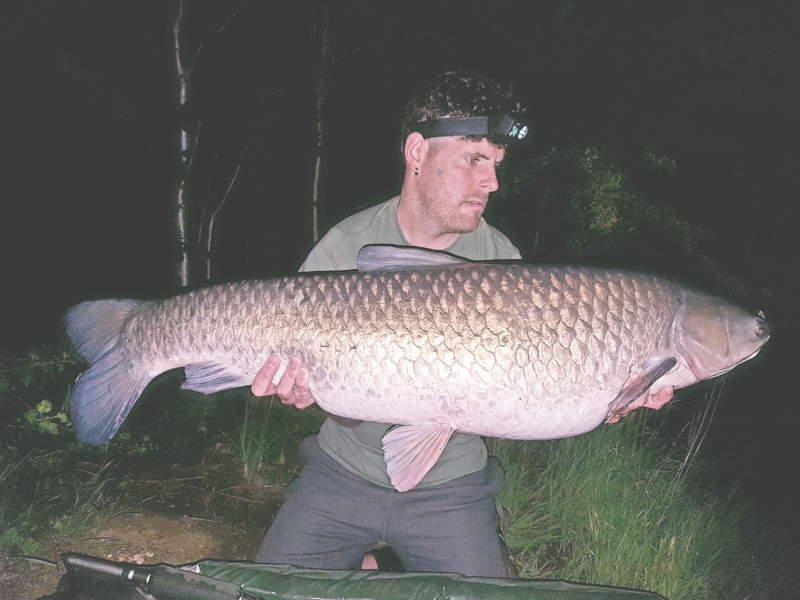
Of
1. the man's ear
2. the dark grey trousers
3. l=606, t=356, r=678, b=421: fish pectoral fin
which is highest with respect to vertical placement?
the man's ear

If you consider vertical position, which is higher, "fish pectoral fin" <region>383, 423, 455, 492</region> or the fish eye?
the fish eye

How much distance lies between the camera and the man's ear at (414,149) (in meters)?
2.34

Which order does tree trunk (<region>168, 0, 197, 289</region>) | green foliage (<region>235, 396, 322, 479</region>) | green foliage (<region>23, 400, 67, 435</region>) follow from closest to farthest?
green foliage (<region>23, 400, 67, 435</region>) < green foliage (<region>235, 396, 322, 479</region>) < tree trunk (<region>168, 0, 197, 289</region>)

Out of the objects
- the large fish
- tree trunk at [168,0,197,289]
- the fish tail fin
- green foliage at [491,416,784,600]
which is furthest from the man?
tree trunk at [168,0,197,289]

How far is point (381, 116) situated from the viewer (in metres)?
8.89

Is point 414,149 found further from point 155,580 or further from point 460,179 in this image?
point 155,580

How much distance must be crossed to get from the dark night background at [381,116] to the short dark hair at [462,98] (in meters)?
0.90

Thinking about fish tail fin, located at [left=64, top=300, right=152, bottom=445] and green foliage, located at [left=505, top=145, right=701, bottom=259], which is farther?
green foliage, located at [left=505, top=145, right=701, bottom=259]

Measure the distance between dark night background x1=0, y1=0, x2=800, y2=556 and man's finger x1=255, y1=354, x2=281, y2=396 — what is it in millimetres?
1509

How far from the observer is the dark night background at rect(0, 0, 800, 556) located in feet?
19.4

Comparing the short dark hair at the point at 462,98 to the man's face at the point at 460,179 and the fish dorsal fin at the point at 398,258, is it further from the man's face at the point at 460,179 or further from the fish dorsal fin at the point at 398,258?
the fish dorsal fin at the point at 398,258

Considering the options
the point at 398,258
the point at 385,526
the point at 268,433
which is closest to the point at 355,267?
the point at 398,258

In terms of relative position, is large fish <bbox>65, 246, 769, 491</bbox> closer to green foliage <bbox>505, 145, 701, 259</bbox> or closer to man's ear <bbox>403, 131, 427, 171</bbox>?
man's ear <bbox>403, 131, 427, 171</bbox>

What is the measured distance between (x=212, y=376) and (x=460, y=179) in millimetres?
1210
